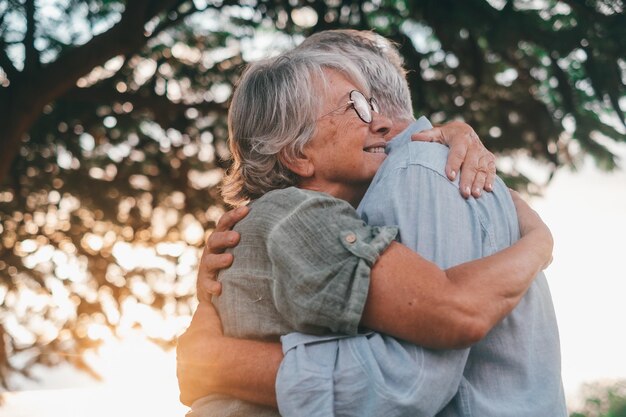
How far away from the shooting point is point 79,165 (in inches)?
291

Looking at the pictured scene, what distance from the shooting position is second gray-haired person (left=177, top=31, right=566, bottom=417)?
5.49ft

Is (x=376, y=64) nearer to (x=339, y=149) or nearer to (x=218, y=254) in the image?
(x=339, y=149)

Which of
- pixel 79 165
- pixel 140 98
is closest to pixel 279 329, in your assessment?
pixel 140 98

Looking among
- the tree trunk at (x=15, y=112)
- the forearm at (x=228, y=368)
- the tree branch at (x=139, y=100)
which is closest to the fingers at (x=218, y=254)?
the forearm at (x=228, y=368)

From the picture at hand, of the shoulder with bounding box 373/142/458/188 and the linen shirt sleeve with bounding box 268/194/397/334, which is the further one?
the shoulder with bounding box 373/142/458/188

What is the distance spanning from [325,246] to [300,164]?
0.50 metres

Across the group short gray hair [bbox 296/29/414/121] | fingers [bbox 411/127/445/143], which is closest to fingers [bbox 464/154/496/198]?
fingers [bbox 411/127/445/143]

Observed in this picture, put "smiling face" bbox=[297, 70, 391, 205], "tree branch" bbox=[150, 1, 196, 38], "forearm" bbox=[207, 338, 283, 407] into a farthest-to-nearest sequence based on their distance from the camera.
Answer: "tree branch" bbox=[150, 1, 196, 38], "smiling face" bbox=[297, 70, 391, 205], "forearm" bbox=[207, 338, 283, 407]

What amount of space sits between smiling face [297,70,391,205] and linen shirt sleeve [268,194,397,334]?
1.21ft

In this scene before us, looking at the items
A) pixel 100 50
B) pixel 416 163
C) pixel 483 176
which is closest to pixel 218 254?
pixel 416 163

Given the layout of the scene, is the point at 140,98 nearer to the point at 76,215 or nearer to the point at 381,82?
the point at 76,215

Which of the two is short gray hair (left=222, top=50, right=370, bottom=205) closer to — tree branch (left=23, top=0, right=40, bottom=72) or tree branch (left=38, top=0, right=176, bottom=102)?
tree branch (left=38, top=0, right=176, bottom=102)

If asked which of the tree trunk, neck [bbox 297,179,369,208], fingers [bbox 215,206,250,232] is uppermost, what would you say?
fingers [bbox 215,206,250,232]

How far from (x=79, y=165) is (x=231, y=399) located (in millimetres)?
5879
